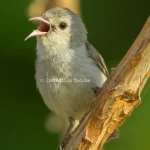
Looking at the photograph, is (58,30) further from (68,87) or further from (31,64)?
(31,64)

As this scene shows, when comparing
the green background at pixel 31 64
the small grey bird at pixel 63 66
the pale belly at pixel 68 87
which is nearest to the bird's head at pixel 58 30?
the small grey bird at pixel 63 66

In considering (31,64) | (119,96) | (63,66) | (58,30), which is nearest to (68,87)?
(63,66)

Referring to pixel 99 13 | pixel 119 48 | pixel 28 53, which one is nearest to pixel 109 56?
pixel 119 48

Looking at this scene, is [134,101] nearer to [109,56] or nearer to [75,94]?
[75,94]

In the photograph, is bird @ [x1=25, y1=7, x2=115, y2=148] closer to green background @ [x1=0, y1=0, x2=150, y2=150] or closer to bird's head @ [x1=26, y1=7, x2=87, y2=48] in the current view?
bird's head @ [x1=26, y1=7, x2=87, y2=48]

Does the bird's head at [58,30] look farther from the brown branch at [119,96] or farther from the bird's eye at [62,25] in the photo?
the brown branch at [119,96]

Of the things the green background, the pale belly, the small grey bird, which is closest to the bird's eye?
the small grey bird
